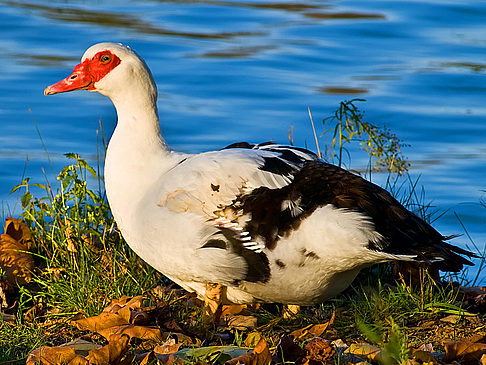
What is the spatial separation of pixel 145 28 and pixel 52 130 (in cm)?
349

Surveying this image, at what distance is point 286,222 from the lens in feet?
14.5

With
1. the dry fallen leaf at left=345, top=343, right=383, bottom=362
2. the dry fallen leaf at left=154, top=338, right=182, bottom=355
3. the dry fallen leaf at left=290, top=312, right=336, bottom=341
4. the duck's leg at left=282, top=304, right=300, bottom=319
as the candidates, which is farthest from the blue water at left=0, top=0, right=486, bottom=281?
the dry fallen leaf at left=154, top=338, right=182, bottom=355

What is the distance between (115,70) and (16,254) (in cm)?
123

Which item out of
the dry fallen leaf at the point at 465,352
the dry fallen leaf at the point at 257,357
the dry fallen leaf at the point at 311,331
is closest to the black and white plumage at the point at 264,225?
the dry fallen leaf at the point at 311,331

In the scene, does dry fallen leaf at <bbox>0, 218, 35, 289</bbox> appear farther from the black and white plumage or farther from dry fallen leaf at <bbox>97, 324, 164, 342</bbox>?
dry fallen leaf at <bbox>97, 324, 164, 342</bbox>

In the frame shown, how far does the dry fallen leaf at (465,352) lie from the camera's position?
389 centimetres

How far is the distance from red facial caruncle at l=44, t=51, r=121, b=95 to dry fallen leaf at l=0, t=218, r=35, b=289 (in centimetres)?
89

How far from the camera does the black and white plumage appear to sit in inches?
172

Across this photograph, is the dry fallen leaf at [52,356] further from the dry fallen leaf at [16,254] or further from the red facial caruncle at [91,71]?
the red facial caruncle at [91,71]

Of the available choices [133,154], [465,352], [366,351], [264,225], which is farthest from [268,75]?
[465,352]

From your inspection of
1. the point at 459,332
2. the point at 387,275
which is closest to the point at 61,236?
the point at 387,275

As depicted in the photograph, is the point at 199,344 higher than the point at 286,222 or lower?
lower

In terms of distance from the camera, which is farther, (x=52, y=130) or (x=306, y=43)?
(x=306, y=43)

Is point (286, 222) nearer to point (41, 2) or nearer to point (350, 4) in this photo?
point (350, 4)
